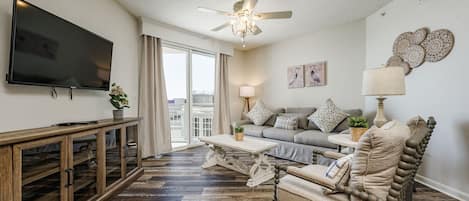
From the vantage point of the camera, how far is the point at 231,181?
2.79m

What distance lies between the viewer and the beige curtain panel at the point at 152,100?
3779 mm

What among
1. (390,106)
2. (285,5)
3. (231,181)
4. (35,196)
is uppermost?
(285,5)

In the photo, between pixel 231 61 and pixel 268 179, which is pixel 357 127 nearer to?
pixel 268 179

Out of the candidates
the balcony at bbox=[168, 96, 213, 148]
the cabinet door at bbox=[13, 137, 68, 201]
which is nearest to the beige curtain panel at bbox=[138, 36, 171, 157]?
the balcony at bbox=[168, 96, 213, 148]

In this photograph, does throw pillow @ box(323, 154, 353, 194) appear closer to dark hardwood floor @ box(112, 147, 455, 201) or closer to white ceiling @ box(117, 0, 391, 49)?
dark hardwood floor @ box(112, 147, 455, 201)

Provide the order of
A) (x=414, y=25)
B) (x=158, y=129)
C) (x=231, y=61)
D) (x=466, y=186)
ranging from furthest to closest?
1. (x=231, y=61)
2. (x=158, y=129)
3. (x=414, y=25)
4. (x=466, y=186)

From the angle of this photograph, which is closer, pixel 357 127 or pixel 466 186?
pixel 466 186

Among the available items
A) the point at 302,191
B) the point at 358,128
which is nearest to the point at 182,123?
the point at 358,128

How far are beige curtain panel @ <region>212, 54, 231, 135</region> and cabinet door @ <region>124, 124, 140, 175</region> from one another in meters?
2.22

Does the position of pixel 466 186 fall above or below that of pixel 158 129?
below

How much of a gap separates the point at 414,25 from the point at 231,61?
11.9 ft

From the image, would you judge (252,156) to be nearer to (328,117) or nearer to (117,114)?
(328,117)

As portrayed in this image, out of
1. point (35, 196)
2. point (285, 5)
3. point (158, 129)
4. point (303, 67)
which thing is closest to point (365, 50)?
point (303, 67)

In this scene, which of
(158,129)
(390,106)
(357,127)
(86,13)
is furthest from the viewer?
(158,129)
